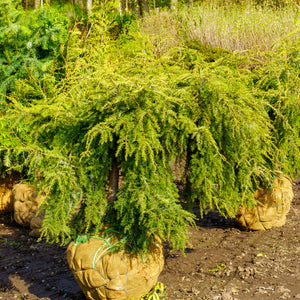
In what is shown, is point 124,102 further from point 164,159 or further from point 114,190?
point 114,190

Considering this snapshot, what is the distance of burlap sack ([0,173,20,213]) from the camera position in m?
6.12

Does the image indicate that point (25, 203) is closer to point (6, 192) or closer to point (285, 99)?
point (6, 192)

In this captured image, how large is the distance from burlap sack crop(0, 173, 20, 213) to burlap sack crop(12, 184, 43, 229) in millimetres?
652

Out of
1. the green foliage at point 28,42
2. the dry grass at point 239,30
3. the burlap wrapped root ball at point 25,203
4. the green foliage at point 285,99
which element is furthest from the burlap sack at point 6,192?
the dry grass at point 239,30

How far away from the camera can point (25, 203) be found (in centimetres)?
548

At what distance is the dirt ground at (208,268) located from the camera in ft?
11.4

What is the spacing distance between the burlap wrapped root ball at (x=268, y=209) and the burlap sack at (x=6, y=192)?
3774 millimetres

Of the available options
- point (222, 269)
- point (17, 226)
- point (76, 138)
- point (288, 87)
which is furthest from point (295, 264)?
point (17, 226)

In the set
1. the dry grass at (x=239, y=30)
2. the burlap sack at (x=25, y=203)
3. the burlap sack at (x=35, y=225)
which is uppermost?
the dry grass at (x=239, y=30)

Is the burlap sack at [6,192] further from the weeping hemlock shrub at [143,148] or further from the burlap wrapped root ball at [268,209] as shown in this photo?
the burlap wrapped root ball at [268,209]

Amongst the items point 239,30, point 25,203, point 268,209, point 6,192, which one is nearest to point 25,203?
point 25,203

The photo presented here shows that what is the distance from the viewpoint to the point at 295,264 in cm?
389

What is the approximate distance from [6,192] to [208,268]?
12.5 feet

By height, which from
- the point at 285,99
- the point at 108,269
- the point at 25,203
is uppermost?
the point at 285,99
